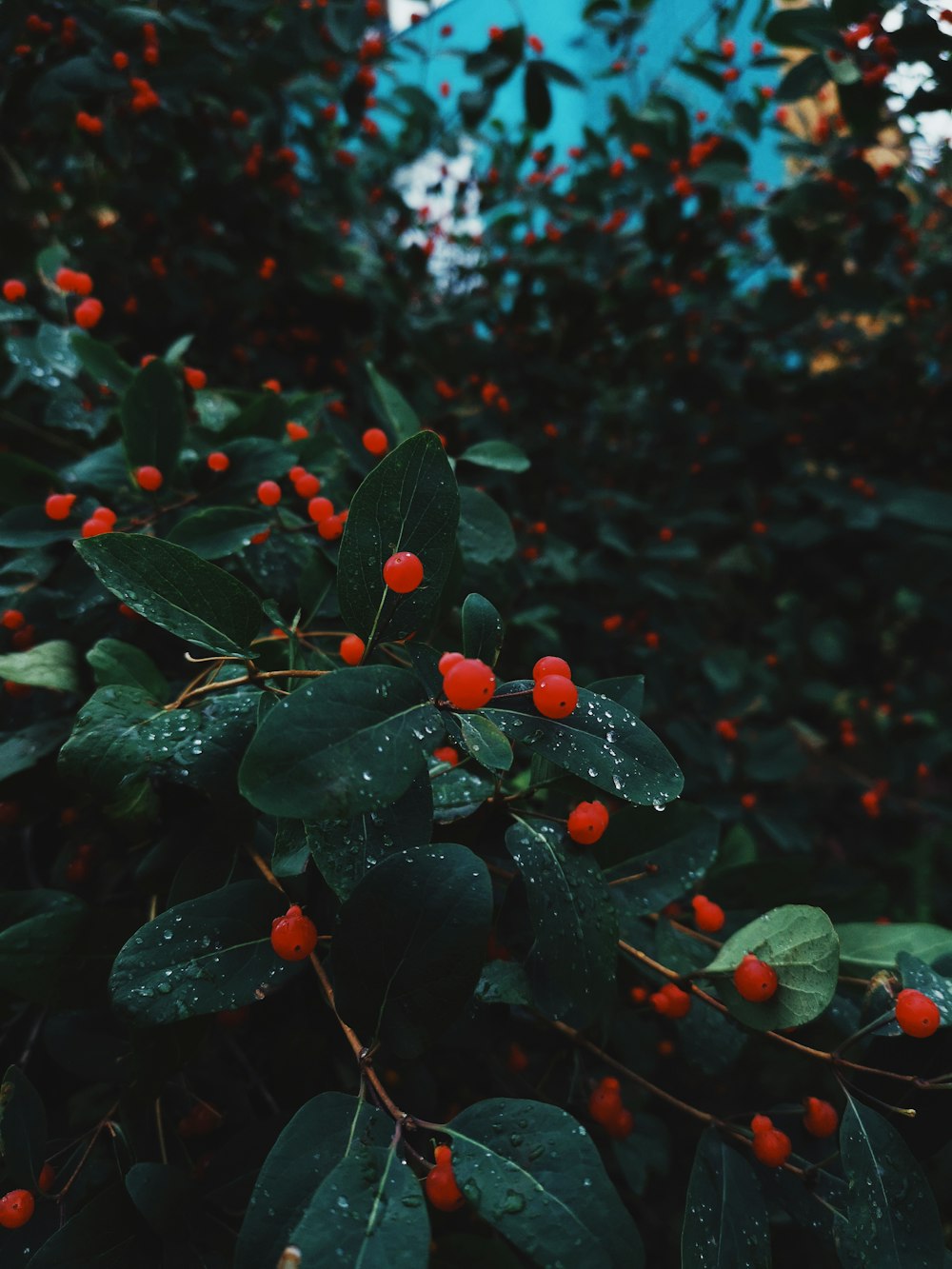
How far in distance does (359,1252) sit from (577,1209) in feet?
0.47

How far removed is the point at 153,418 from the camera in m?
0.91

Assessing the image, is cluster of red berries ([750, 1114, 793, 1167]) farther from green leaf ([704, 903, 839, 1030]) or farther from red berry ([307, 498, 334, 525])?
red berry ([307, 498, 334, 525])

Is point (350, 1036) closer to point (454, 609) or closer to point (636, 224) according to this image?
point (454, 609)

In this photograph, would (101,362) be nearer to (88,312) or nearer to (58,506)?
(88,312)

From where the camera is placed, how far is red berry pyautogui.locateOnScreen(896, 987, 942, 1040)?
0.61 metres

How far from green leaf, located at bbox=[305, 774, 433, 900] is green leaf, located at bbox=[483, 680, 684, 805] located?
90 mm

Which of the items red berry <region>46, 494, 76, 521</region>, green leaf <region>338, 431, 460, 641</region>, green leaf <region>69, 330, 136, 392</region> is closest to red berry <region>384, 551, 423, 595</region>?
green leaf <region>338, 431, 460, 641</region>

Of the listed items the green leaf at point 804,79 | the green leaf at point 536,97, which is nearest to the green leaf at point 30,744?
the green leaf at point 804,79

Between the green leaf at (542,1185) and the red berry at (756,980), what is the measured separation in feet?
0.67

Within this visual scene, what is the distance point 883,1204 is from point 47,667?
0.92 metres

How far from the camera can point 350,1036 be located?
23.4 inches

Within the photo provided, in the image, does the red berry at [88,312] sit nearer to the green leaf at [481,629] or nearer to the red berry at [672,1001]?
the green leaf at [481,629]

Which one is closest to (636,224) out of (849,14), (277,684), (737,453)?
(737,453)

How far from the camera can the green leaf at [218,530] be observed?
82cm
